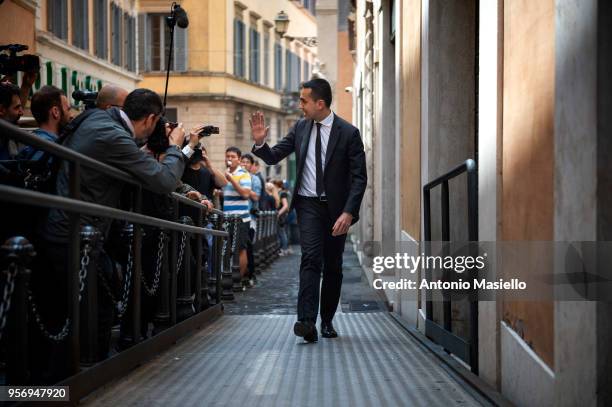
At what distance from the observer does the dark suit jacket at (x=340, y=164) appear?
7539mm

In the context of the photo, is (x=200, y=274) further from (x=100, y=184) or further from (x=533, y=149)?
(x=533, y=149)

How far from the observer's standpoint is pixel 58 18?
73.6ft

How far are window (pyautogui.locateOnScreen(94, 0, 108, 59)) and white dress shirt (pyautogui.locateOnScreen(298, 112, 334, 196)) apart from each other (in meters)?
19.0

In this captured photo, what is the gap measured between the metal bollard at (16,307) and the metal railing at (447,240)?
98.8 inches

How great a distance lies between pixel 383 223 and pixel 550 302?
940 centimetres

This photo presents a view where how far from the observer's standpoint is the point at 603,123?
337 centimetres

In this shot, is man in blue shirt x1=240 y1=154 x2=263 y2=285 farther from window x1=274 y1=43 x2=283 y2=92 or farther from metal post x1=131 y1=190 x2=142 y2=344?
window x1=274 y1=43 x2=283 y2=92

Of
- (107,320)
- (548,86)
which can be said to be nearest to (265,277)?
(107,320)

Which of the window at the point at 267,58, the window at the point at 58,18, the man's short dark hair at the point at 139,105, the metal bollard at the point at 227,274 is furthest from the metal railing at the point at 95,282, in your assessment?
the window at the point at 267,58

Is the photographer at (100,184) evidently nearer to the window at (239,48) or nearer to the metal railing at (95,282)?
the metal railing at (95,282)

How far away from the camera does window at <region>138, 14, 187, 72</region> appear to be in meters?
41.0

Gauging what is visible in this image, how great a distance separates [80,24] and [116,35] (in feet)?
11.8

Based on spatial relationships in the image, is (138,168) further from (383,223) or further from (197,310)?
(383,223)

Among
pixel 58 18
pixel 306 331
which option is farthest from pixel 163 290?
pixel 58 18
